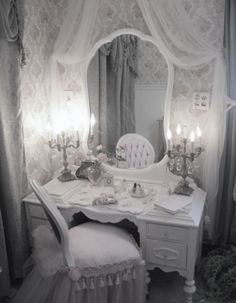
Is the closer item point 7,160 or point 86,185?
point 7,160

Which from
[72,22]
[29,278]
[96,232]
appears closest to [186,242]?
[96,232]

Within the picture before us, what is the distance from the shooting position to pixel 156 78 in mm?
2232

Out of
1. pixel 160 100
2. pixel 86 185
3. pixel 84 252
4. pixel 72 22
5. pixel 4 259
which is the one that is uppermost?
pixel 72 22

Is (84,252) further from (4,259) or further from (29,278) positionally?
(4,259)

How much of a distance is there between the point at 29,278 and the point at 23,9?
1786 millimetres

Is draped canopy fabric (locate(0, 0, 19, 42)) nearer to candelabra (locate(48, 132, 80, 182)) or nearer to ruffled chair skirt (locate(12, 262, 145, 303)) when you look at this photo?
candelabra (locate(48, 132, 80, 182))

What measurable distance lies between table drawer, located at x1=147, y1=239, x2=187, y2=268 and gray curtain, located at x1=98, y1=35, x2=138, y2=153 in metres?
0.84

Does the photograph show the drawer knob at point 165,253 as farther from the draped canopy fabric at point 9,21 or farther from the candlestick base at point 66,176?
the draped canopy fabric at point 9,21

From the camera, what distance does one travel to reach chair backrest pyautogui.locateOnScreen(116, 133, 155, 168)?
2340mm

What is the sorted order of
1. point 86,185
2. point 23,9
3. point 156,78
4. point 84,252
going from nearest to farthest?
point 84,252 → point 23,9 → point 156,78 → point 86,185

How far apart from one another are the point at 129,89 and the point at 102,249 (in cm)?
116

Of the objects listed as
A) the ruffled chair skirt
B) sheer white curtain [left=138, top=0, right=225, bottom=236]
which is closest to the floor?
the ruffled chair skirt

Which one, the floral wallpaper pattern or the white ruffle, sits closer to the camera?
the white ruffle

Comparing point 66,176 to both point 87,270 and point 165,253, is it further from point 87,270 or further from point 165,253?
point 165,253
